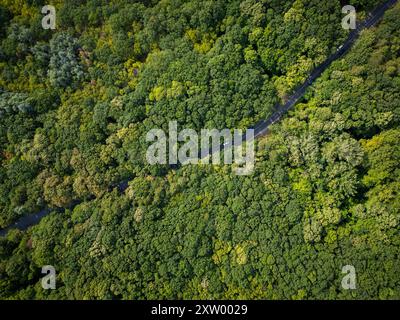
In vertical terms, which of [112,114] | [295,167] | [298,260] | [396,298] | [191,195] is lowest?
[396,298]

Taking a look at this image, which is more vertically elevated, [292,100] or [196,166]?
[292,100]

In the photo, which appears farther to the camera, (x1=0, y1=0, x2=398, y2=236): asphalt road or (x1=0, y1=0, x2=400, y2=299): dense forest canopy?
(x1=0, y1=0, x2=398, y2=236): asphalt road

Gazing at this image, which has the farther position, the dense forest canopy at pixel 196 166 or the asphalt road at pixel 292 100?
the asphalt road at pixel 292 100

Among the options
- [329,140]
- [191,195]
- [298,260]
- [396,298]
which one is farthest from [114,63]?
[396,298]

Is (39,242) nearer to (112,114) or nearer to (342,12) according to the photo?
(112,114)
